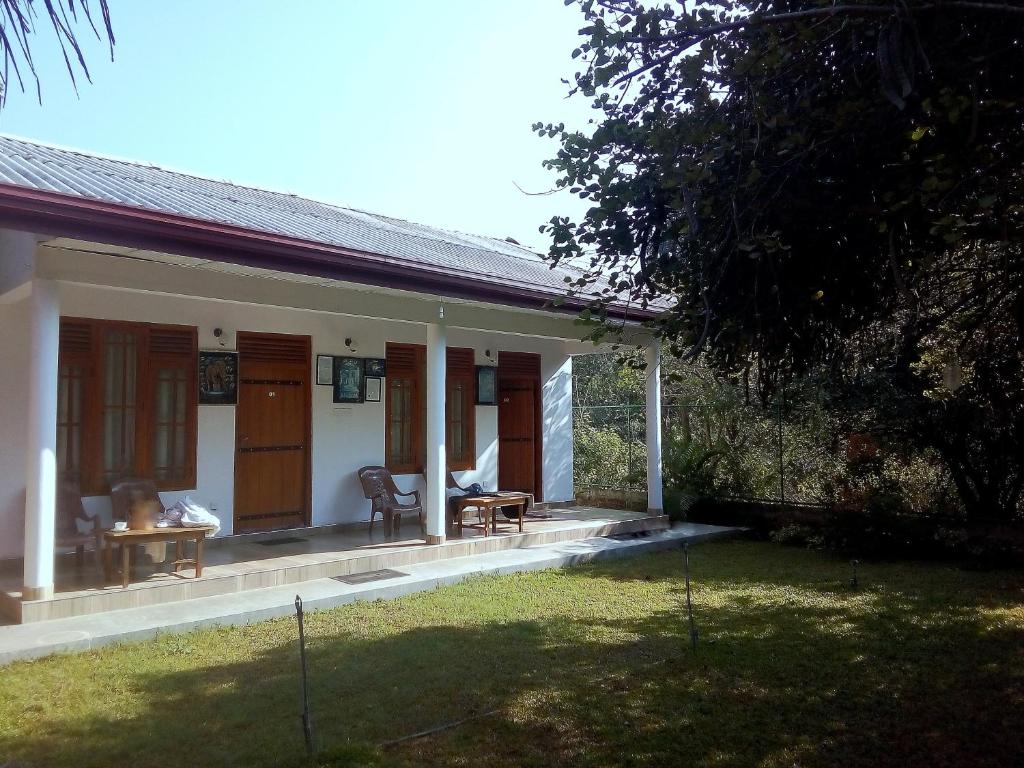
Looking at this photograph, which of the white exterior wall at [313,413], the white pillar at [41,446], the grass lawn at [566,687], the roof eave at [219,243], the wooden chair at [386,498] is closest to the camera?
the grass lawn at [566,687]

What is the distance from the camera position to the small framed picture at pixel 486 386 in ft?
40.1

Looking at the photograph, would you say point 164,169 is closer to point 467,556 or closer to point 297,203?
point 297,203

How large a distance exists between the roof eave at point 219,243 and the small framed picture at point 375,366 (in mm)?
2376

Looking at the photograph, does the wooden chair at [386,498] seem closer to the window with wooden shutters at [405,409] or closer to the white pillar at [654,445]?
the window with wooden shutters at [405,409]

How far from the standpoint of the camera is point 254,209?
8.92 m

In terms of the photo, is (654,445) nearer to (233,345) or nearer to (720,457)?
(720,457)

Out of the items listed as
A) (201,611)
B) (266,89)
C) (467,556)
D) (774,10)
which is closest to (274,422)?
(467,556)

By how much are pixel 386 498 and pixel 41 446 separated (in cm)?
445

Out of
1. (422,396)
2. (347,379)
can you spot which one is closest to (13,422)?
(347,379)

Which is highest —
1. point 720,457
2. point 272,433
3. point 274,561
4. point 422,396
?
point 422,396

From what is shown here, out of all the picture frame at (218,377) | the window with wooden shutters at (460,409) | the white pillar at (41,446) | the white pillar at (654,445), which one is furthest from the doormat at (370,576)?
the white pillar at (654,445)

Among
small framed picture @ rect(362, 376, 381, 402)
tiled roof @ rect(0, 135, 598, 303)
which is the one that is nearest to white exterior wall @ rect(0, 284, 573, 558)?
small framed picture @ rect(362, 376, 381, 402)

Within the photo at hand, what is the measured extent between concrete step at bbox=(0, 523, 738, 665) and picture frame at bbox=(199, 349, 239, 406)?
9.01ft

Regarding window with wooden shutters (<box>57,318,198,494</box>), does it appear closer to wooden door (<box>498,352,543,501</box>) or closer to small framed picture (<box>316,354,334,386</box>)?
small framed picture (<box>316,354,334,386</box>)
